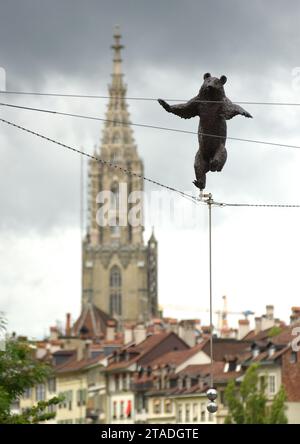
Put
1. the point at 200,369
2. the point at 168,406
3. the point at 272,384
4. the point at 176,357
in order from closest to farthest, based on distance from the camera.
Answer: the point at 272,384 → the point at 200,369 → the point at 168,406 → the point at 176,357

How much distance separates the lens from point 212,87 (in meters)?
19.2

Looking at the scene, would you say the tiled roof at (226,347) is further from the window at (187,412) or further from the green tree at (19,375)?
the green tree at (19,375)

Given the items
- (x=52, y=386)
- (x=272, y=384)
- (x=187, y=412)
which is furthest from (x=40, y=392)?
(x=272, y=384)

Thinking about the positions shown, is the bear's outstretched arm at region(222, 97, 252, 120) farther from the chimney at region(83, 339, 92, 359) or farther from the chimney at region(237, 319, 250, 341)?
the chimney at region(83, 339, 92, 359)

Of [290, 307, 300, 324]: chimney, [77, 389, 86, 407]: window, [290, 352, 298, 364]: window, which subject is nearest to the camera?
A: [290, 352, 298, 364]: window

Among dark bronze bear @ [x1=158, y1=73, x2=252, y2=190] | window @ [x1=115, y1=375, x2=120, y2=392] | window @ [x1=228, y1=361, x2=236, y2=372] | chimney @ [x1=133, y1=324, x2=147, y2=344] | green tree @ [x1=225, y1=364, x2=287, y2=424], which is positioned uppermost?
chimney @ [x1=133, y1=324, x2=147, y2=344]

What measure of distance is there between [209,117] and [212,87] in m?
0.34

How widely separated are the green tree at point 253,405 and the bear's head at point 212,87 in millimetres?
80484

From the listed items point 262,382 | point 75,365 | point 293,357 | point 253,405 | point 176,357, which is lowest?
point 253,405

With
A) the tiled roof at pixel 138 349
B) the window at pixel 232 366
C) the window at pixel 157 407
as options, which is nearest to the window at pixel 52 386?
the tiled roof at pixel 138 349

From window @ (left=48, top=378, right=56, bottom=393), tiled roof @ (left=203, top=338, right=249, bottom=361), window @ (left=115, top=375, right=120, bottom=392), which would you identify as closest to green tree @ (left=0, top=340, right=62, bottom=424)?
tiled roof @ (left=203, top=338, right=249, bottom=361)

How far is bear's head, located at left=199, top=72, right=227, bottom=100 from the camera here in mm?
19141

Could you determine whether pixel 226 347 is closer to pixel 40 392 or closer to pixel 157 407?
pixel 157 407
